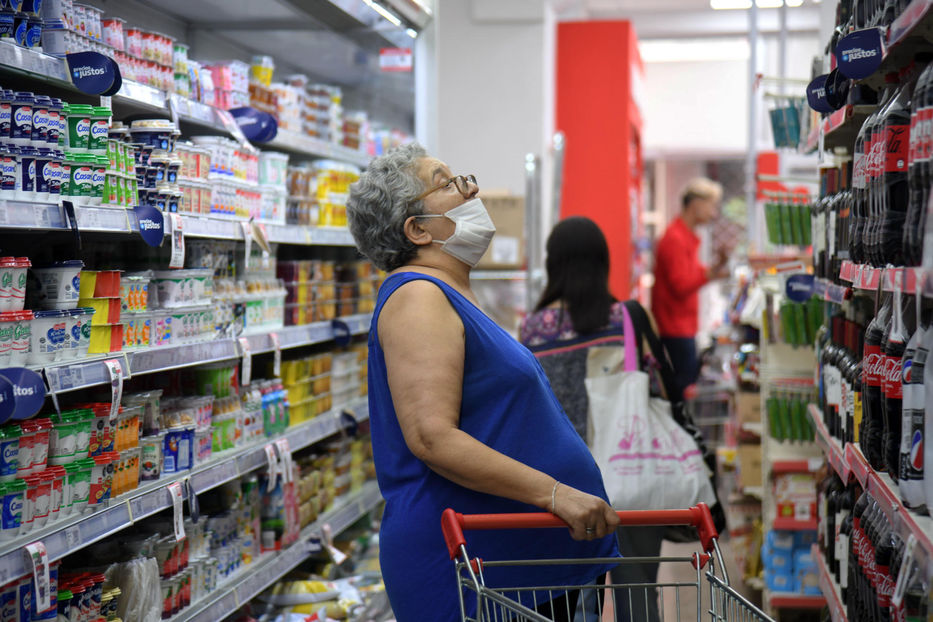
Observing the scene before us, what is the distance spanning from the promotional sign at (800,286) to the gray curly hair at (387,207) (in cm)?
188

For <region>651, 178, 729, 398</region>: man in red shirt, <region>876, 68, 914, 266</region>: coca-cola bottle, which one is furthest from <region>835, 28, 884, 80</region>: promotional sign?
<region>651, 178, 729, 398</region>: man in red shirt

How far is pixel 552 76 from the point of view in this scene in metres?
8.35

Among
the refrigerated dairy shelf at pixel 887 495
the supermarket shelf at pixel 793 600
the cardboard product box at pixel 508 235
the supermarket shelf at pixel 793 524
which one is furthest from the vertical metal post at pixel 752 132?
the refrigerated dairy shelf at pixel 887 495

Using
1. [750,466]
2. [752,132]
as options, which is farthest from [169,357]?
[752,132]

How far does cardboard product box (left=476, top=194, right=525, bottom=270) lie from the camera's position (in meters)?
6.02

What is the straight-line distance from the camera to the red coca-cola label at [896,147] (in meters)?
1.78

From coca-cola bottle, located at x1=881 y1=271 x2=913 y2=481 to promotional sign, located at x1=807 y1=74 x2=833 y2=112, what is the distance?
3.26 ft

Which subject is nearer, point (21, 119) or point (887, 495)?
point (887, 495)

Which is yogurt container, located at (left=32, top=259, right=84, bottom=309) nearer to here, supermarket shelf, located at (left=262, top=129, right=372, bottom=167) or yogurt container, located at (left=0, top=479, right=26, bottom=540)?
yogurt container, located at (left=0, top=479, right=26, bottom=540)

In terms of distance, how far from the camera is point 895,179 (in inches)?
71.0

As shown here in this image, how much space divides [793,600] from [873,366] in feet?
8.34

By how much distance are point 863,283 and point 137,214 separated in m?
1.92

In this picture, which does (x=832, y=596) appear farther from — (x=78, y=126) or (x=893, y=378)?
(x=78, y=126)

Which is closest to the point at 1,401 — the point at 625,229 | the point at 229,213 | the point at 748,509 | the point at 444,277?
the point at 444,277
